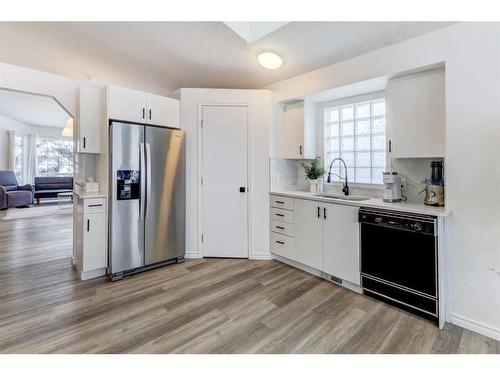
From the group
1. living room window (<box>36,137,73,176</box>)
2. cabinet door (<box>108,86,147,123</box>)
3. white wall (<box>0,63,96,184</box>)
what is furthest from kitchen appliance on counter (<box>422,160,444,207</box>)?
living room window (<box>36,137,73,176</box>)

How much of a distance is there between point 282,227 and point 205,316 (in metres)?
1.54

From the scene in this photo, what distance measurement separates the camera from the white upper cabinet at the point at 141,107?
9.44 feet

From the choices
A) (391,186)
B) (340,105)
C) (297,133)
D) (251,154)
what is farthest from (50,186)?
(391,186)

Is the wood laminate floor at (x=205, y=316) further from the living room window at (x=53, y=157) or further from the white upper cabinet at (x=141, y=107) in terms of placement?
the living room window at (x=53, y=157)

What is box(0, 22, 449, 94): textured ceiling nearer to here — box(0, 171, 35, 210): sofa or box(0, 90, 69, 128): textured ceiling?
box(0, 90, 69, 128): textured ceiling

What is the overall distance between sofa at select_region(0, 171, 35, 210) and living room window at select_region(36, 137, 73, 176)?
4.59 ft

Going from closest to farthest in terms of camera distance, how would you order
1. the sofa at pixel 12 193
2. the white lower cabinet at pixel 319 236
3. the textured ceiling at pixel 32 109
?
1. the white lower cabinet at pixel 319 236
2. the textured ceiling at pixel 32 109
3. the sofa at pixel 12 193

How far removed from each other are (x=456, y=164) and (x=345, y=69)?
1473 millimetres

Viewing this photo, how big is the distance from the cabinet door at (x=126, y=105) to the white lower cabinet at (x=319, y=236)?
6.57ft

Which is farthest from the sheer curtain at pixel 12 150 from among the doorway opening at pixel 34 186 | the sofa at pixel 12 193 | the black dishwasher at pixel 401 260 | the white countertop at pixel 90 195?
the black dishwasher at pixel 401 260

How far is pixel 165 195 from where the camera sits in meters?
3.16

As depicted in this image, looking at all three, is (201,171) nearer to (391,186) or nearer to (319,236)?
(319,236)
